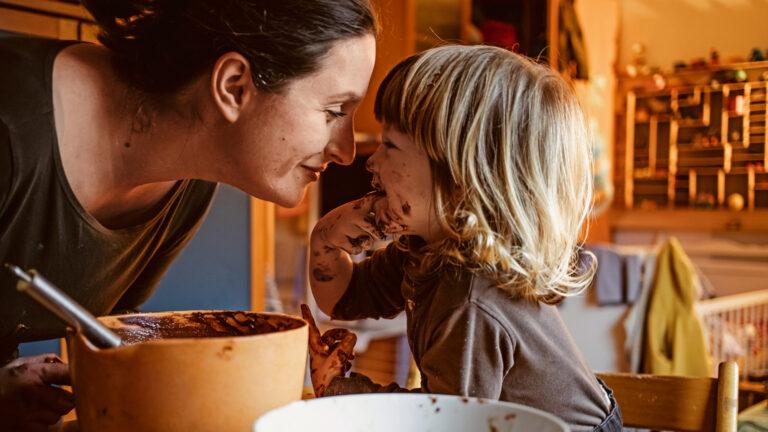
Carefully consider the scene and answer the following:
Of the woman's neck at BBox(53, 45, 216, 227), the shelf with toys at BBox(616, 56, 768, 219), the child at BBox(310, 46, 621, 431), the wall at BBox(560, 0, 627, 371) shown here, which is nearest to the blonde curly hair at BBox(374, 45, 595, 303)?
the child at BBox(310, 46, 621, 431)

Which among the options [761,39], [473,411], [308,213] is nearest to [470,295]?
[473,411]

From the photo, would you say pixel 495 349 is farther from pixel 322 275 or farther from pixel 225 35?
pixel 225 35

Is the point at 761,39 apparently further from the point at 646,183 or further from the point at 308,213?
the point at 308,213

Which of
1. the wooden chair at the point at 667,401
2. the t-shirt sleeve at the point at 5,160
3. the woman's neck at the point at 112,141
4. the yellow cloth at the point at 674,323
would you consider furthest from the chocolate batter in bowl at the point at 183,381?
the yellow cloth at the point at 674,323

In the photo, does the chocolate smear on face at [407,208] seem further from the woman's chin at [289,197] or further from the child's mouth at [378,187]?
the woman's chin at [289,197]

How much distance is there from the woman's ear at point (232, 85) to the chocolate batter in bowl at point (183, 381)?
0.54 meters

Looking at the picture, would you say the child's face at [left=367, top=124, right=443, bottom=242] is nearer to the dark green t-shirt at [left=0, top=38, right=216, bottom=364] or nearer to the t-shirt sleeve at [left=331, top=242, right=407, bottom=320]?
the t-shirt sleeve at [left=331, top=242, right=407, bottom=320]

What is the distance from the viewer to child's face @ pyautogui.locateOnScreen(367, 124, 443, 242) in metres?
0.97

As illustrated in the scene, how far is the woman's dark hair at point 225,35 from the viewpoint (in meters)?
0.99

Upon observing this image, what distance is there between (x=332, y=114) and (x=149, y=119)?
254mm

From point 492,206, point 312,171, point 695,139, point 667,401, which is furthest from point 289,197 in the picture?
point 695,139

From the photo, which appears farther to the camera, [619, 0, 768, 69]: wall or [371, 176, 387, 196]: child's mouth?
[619, 0, 768, 69]: wall

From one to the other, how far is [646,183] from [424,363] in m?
5.86

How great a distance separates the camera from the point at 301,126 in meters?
1.03
